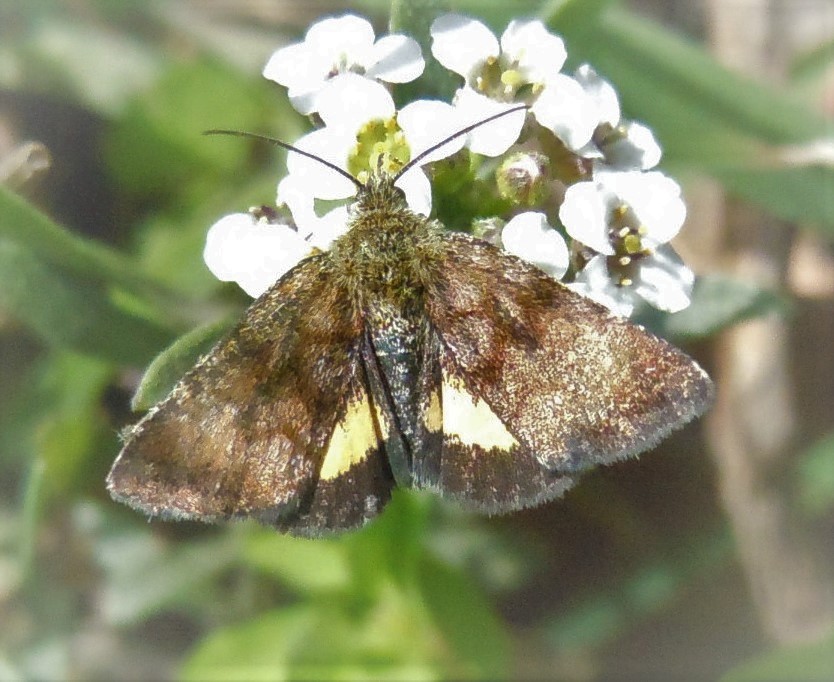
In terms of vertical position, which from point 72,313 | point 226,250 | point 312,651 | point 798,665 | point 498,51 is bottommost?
point 312,651

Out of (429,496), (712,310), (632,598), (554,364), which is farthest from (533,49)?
(632,598)

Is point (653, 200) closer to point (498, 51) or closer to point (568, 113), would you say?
point (568, 113)

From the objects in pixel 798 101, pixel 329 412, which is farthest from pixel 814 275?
pixel 329 412

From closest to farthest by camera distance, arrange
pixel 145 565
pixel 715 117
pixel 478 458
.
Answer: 1. pixel 478 458
2. pixel 715 117
3. pixel 145 565

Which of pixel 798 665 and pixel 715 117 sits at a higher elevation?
pixel 715 117

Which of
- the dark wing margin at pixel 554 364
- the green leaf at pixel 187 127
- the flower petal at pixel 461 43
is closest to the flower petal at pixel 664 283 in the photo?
the dark wing margin at pixel 554 364

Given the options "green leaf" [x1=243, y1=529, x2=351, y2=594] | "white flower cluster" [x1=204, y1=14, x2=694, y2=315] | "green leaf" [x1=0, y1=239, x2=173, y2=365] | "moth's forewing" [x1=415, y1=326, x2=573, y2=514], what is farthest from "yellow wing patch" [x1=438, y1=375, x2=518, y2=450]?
"green leaf" [x1=243, y1=529, x2=351, y2=594]

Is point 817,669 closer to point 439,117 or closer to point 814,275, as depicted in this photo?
point 814,275
